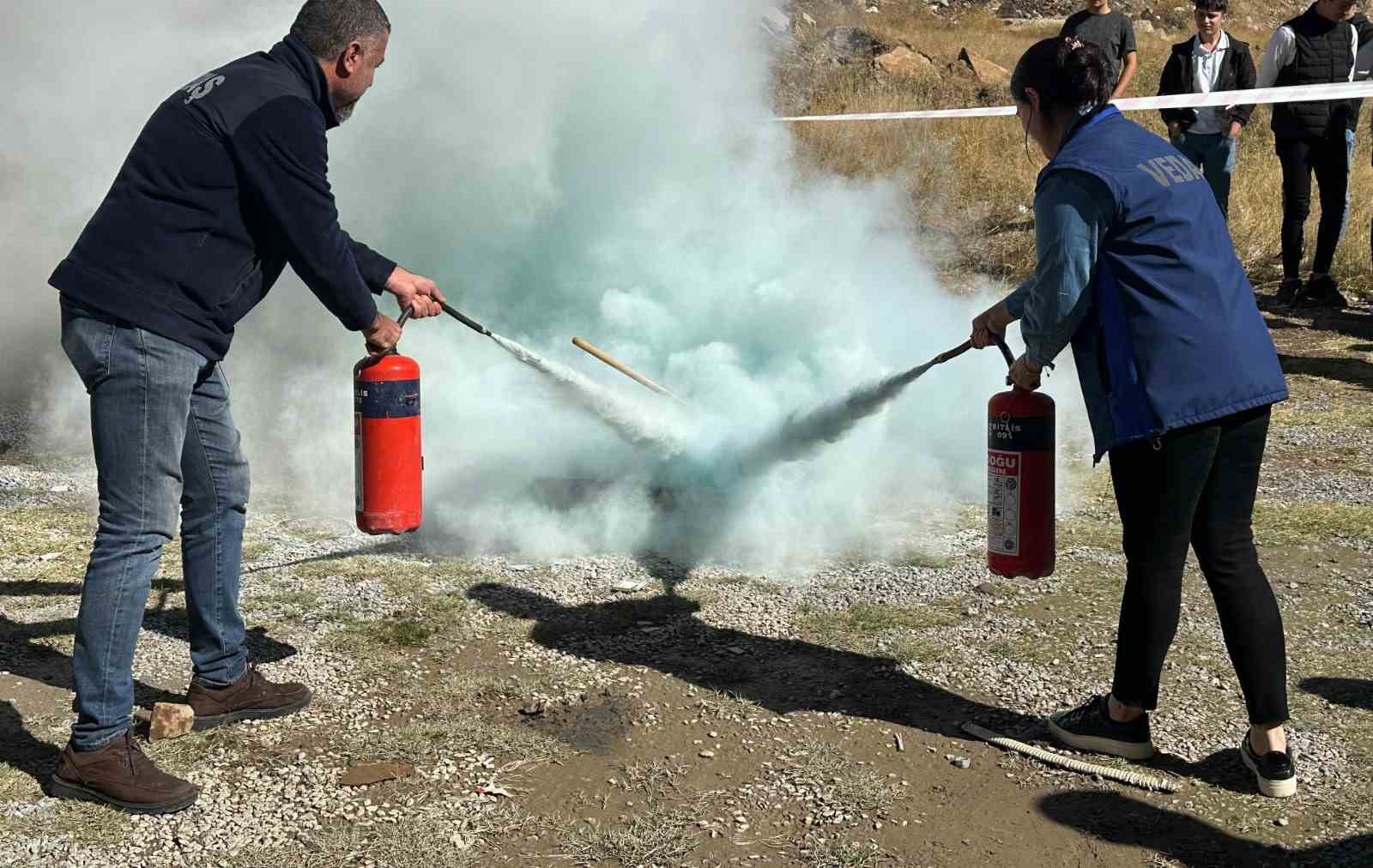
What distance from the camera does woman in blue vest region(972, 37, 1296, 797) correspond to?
115 inches

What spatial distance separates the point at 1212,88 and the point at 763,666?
21.7 feet

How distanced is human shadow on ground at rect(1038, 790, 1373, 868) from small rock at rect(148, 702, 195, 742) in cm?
237

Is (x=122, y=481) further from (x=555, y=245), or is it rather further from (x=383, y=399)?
(x=555, y=245)

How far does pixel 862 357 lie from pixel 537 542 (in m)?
1.80

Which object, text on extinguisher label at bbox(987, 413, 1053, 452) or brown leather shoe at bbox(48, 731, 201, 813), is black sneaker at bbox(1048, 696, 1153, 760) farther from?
brown leather shoe at bbox(48, 731, 201, 813)

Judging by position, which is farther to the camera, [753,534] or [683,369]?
[683,369]

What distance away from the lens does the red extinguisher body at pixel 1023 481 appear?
3.34 metres

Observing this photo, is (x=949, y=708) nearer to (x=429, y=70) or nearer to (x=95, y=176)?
(x=429, y=70)

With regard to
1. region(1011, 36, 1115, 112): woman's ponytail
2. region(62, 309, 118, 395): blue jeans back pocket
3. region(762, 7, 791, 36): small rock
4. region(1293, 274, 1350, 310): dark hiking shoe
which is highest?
region(762, 7, 791, 36): small rock

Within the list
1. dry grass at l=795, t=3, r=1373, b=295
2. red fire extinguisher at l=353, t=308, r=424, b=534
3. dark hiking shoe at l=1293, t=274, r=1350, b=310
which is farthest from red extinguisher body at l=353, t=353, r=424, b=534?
dark hiking shoe at l=1293, t=274, r=1350, b=310

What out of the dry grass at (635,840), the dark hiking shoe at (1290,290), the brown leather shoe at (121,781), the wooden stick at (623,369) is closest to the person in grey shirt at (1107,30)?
the dark hiking shoe at (1290,290)

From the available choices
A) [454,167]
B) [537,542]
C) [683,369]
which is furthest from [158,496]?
[454,167]

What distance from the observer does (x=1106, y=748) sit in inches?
131

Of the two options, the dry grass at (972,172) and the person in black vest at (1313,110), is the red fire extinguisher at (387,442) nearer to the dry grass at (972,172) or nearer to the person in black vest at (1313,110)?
the person in black vest at (1313,110)
